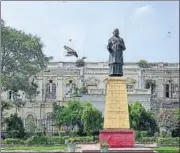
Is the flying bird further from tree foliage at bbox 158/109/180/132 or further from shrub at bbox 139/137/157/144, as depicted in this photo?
shrub at bbox 139/137/157/144

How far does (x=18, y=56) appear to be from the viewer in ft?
102

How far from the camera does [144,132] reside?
32.7m

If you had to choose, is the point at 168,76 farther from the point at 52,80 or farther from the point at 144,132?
the point at 144,132

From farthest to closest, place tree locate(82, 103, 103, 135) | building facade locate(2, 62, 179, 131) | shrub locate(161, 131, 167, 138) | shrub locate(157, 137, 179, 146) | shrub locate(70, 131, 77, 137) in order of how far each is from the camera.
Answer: building facade locate(2, 62, 179, 131), shrub locate(70, 131, 77, 137), tree locate(82, 103, 103, 135), shrub locate(161, 131, 167, 138), shrub locate(157, 137, 179, 146)

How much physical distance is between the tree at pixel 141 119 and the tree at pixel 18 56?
7796 mm

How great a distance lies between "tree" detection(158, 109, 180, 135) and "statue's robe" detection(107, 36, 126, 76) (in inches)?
586

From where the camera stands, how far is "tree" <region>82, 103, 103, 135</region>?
3341 centimetres

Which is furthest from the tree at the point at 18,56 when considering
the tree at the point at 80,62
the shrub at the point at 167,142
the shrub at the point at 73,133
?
the tree at the point at 80,62

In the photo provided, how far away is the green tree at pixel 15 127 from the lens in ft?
110

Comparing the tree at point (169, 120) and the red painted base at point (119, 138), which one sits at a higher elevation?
the tree at point (169, 120)

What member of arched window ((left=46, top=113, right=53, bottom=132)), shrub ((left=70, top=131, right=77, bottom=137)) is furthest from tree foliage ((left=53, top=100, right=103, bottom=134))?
arched window ((left=46, top=113, right=53, bottom=132))

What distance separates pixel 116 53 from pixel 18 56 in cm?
1137

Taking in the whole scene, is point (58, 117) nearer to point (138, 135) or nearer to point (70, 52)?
point (138, 135)

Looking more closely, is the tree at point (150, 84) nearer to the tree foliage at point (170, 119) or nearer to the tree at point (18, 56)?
the tree foliage at point (170, 119)
